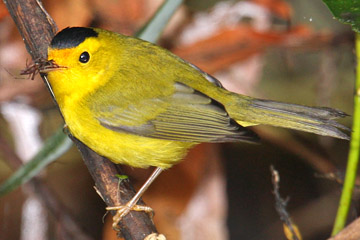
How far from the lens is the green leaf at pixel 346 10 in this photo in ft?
10.8

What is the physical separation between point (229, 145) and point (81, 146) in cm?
242

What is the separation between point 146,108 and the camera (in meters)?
3.69

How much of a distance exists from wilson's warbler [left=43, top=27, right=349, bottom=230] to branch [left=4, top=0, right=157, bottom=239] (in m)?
0.07

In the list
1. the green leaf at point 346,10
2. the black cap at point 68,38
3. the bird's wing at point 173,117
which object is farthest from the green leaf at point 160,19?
the green leaf at point 346,10

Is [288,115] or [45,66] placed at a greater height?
[45,66]

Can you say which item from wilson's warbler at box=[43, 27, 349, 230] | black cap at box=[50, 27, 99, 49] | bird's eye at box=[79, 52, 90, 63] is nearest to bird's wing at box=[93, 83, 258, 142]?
wilson's warbler at box=[43, 27, 349, 230]

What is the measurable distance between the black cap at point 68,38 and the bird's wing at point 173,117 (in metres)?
0.40

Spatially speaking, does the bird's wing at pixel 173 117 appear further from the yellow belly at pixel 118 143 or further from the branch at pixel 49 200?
the branch at pixel 49 200

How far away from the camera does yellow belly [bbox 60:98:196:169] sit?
3.51m

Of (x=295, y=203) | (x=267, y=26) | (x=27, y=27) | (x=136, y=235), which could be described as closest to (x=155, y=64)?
(x=27, y=27)

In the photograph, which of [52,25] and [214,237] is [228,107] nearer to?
[52,25]

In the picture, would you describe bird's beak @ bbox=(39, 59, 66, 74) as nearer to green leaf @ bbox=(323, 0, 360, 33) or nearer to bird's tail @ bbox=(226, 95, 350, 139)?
bird's tail @ bbox=(226, 95, 350, 139)

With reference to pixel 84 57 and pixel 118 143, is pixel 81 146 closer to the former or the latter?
pixel 118 143

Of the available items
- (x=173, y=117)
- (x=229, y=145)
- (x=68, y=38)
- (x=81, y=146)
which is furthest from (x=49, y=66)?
(x=229, y=145)
